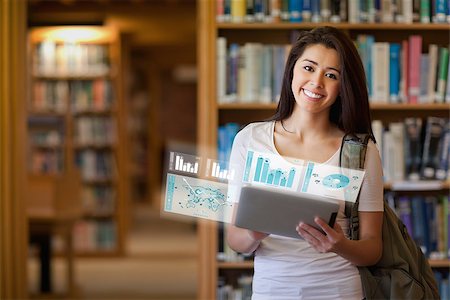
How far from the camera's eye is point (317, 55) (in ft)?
7.09

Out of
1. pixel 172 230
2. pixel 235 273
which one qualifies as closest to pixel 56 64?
pixel 172 230

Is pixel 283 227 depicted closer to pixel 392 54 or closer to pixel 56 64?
pixel 392 54

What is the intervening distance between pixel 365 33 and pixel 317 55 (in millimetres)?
2202

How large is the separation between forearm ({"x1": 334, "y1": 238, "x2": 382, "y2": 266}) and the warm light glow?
6.97 meters

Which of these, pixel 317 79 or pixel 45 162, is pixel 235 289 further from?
pixel 45 162

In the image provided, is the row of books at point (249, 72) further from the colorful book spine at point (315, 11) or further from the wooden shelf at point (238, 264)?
the wooden shelf at point (238, 264)

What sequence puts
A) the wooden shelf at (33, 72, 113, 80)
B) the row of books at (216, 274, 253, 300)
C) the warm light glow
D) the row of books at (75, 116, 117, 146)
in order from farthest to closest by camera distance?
the row of books at (75, 116, 117, 146)
the wooden shelf at (33, 72, 113, 80)
the warm light glow
the row of books at (216, 274, 253, 300)

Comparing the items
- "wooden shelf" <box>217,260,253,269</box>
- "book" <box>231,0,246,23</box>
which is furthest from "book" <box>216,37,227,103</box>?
"wooden shelf" <box>217,260,253,269</box>

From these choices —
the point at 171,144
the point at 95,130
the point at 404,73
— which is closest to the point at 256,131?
the point at 404,73

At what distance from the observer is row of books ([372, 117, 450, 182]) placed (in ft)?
13.6

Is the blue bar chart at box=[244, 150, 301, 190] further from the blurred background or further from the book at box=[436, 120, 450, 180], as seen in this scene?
the blurred background

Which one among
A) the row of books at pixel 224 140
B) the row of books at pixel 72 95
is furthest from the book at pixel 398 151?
the row of books at pixel 72 95

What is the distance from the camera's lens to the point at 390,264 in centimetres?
222

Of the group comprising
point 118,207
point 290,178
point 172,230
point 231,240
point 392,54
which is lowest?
point 172,230
